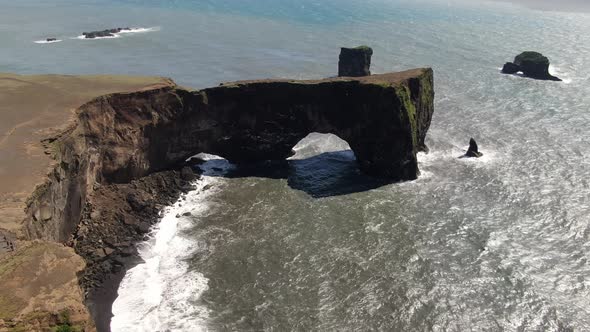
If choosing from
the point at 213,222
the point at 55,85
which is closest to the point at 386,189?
the point at 213,222

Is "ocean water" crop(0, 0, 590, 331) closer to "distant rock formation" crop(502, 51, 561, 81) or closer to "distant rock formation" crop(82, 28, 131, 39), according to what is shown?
"distant rock formation" crop(502, 51, 561, 81)

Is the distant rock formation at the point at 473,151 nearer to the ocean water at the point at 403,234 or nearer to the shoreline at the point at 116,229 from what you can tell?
the ocean water at the point at 403,234

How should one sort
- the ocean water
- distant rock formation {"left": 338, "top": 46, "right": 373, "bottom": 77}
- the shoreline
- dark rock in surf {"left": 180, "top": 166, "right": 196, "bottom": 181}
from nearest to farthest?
the ocean water < the shoreline < dark rock in surf {"left": 180, "top": 166, "right": 196, "bottom": 181} < distant rock formation {"left": 338, "top": 46, "right": 373, "bottom": 77}

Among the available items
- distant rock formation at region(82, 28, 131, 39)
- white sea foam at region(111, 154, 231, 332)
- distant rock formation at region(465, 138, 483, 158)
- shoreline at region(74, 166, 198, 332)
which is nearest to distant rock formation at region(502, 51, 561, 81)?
distant rock formation at region(465, 138, 483, 158)

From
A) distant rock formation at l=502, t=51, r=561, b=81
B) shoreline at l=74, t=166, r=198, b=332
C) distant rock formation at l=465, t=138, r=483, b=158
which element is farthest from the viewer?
distant rock formation at l=502, t=51, r=561, b=81

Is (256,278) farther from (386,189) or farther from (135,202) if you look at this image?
(386,189)

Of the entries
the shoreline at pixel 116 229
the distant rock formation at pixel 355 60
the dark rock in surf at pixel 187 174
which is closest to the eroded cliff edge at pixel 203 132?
the shoreline at pixel 116 229
